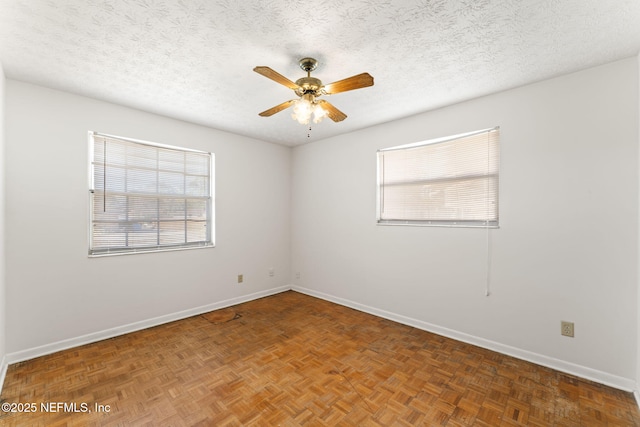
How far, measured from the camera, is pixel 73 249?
8.68 ft

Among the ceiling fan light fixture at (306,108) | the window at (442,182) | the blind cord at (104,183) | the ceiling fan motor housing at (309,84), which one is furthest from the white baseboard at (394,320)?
the ceiling fan motor housing at (309,84)

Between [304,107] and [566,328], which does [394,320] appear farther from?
[304,107]

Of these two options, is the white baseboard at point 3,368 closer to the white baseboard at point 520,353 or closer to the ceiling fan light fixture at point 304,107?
the ceiling fan light fixture at point 304,107

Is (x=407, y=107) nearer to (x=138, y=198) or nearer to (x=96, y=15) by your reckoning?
(x=96, y=15)

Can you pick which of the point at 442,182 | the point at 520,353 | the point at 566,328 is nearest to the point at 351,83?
the point at 442,182

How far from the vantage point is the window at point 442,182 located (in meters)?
2.71

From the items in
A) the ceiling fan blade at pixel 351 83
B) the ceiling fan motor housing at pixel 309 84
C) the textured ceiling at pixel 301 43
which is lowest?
the ceiling fan blade at pixel 351 83

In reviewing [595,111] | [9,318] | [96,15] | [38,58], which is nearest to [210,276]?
[9,318]

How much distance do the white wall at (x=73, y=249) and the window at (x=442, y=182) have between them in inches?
88.9

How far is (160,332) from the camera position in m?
3.00

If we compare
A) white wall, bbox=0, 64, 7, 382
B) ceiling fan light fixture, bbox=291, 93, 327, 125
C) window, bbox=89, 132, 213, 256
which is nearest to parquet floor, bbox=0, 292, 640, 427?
white wall, bbox=0, 64, 7, 382

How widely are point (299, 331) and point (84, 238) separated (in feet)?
7.87

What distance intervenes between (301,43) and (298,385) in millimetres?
2490

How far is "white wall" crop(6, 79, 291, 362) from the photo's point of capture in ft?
7.83
